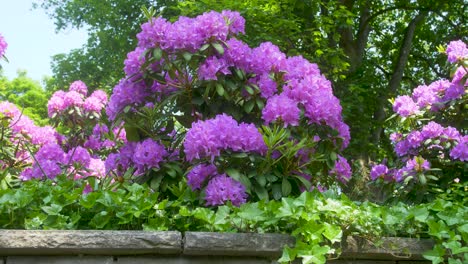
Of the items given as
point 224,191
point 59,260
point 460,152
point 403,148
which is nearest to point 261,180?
point 224,191

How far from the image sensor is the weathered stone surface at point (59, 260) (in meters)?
2.28

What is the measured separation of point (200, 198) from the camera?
9.41 feet

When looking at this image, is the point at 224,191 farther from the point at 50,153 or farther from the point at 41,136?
the point at 41,136

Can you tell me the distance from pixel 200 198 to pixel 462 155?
2784 millimetres

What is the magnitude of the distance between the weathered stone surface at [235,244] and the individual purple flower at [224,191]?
0.44 m

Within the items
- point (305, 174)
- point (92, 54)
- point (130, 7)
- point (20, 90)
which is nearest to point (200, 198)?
point (305, 174)

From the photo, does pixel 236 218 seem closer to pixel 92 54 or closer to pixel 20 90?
pixel 92 54

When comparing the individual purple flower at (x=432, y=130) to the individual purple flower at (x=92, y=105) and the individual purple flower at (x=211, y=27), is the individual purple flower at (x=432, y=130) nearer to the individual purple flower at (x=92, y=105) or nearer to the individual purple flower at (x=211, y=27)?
the individual purple flower at (x=211, y=27)

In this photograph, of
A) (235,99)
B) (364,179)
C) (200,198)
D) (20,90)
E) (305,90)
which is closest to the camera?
(200,198)

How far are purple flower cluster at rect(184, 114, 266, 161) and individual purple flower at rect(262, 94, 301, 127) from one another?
0.19m

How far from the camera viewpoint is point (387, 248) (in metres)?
2.57

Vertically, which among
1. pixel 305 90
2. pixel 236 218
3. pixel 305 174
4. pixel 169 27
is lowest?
pixel 236 218

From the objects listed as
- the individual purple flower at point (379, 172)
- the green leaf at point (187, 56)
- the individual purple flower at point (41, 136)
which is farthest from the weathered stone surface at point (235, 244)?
the individual purple flower at point (41, 136)

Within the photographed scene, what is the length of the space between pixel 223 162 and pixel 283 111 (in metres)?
0.41
